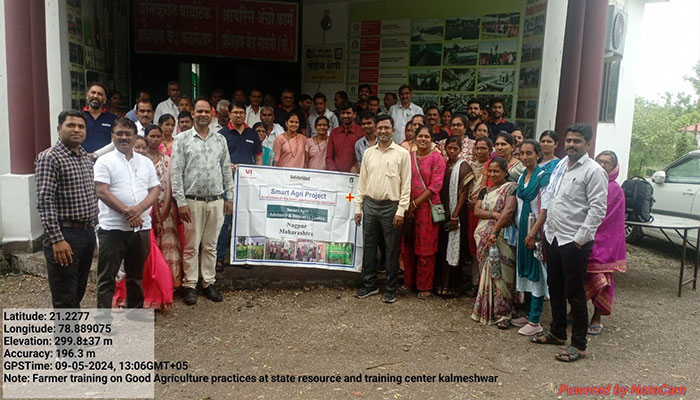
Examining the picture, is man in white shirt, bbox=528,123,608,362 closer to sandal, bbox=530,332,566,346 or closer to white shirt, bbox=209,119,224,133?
sandal, bbox=530,332,566,346

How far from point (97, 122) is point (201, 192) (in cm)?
155

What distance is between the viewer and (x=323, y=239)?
211 inches

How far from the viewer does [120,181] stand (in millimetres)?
3816

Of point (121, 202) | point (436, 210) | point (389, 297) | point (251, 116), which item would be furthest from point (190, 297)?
point (251, 116)

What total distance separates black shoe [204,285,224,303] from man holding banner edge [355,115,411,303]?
137 cm

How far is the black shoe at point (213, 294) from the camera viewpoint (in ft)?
16.2

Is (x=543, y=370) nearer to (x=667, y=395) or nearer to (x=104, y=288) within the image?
(x=667, y=395)

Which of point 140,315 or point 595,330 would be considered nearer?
point 140,315

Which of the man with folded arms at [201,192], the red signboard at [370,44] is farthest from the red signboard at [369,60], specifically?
the man with folded arms at [201,192]

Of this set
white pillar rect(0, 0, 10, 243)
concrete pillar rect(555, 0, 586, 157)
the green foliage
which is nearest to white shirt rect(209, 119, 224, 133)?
white pillar rect(0, 0, 10, 243)

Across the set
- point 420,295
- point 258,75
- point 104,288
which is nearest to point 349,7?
point 258,75

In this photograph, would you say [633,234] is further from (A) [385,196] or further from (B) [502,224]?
(A) [385,196]

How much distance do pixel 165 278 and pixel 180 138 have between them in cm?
125
